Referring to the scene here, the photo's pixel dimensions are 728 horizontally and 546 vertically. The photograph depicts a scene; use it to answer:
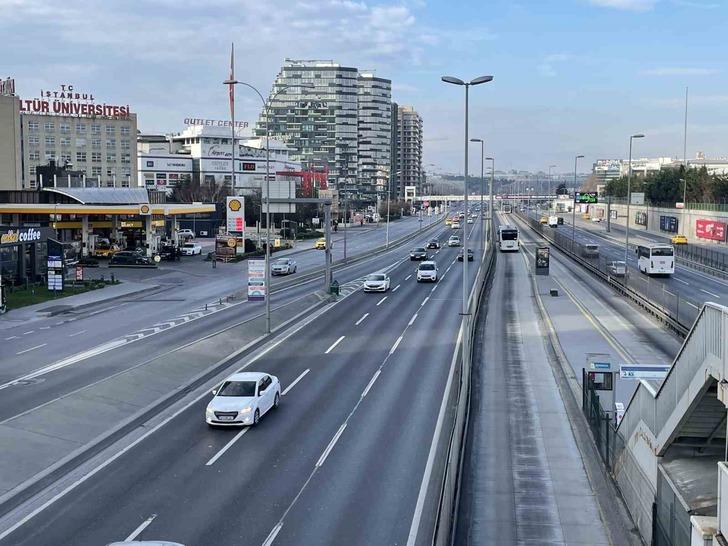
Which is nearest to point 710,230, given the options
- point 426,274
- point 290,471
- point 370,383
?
point 426,274

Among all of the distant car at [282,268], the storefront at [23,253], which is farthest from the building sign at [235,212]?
the storefront at [23,253]

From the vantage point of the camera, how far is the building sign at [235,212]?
159 feet

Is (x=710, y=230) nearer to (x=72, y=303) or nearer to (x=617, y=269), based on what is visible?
(x=617, y=269)

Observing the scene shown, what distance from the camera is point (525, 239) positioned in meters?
117

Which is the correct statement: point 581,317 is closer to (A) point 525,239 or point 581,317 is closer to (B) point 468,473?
(B) point 468,473

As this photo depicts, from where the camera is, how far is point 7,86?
10875 centimetres

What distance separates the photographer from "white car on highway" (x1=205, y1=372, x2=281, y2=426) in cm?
2192

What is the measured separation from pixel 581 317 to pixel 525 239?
73480mm

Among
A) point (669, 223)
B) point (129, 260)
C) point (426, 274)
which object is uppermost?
point (669, 223)

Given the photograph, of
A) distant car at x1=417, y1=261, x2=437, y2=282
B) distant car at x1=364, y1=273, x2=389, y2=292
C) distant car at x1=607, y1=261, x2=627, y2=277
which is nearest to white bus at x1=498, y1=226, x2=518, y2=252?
distant car at x1=607, y1=261, x2=627, y2=277

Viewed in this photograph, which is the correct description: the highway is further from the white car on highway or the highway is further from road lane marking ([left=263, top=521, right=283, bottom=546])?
the white car on highway

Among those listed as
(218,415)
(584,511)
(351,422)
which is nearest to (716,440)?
(584,511)

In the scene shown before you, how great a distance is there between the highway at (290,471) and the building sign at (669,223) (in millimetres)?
90997

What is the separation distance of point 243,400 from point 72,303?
30.2m
